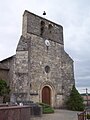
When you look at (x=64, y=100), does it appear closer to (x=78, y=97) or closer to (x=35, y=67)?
(x=78, y=97)

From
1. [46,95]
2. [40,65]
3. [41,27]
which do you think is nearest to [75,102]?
[46,95]

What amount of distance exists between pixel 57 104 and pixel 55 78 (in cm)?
302

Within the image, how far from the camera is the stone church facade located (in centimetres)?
1888

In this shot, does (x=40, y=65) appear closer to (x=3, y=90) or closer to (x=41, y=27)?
(x=41, y=27)

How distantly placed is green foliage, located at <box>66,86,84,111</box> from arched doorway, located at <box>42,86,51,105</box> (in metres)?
2.43

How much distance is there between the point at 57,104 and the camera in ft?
69.7

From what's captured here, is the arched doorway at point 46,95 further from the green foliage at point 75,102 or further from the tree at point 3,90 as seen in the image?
the tree at point 3,90

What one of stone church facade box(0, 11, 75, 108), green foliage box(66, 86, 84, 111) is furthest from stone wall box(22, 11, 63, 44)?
green foliage box(66, 86, 84, 111)

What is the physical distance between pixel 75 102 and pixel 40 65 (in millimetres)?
5833

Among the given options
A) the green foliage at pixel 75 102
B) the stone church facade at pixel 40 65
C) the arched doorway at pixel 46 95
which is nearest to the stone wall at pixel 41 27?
the stone church facade at pixel 40 65

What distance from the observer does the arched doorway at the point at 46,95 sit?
68.2ft

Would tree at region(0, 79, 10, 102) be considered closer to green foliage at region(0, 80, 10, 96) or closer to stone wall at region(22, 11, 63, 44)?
green foliage at region(0, 80, 10, 96)

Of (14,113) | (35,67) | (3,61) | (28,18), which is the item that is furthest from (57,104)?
(14,113)

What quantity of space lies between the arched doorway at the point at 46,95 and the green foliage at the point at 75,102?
2.43 m
